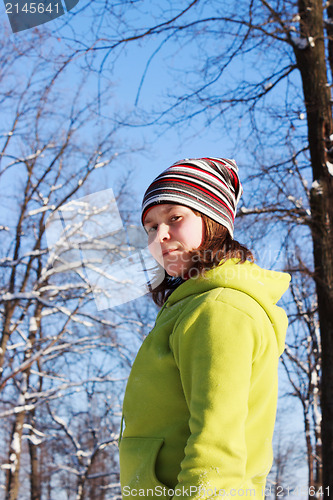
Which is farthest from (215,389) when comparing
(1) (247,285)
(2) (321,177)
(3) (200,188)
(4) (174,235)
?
(2) (321,177)

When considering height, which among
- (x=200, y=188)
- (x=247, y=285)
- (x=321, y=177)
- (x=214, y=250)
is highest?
(x=321, y=177)

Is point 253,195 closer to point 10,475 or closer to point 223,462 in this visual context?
point 223,462

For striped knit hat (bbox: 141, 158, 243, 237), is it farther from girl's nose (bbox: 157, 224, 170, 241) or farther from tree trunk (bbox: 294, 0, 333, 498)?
tree trunk (bbox: 294, 0, 333, 498)

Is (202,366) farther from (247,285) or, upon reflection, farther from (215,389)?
(247,285)

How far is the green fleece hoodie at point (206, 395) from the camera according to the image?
4.07 ft

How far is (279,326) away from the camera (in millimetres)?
1644

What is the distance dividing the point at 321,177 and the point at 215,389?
4583mm

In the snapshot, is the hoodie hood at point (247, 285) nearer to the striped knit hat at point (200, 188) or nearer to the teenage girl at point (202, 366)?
the teenage girl at point (202, 366)

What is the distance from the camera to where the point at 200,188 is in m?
1.81

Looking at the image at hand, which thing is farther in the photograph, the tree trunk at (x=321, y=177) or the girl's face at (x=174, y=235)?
the tree trunk at (x=321, y=177)

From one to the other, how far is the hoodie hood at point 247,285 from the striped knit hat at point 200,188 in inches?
8.8

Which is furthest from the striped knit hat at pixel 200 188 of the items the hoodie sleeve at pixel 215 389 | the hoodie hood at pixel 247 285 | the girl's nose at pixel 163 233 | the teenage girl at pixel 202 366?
the hoodie sleeve at pixel 215 389

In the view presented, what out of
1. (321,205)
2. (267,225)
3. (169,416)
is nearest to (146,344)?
(169,416)

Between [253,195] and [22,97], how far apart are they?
759 centimetres
